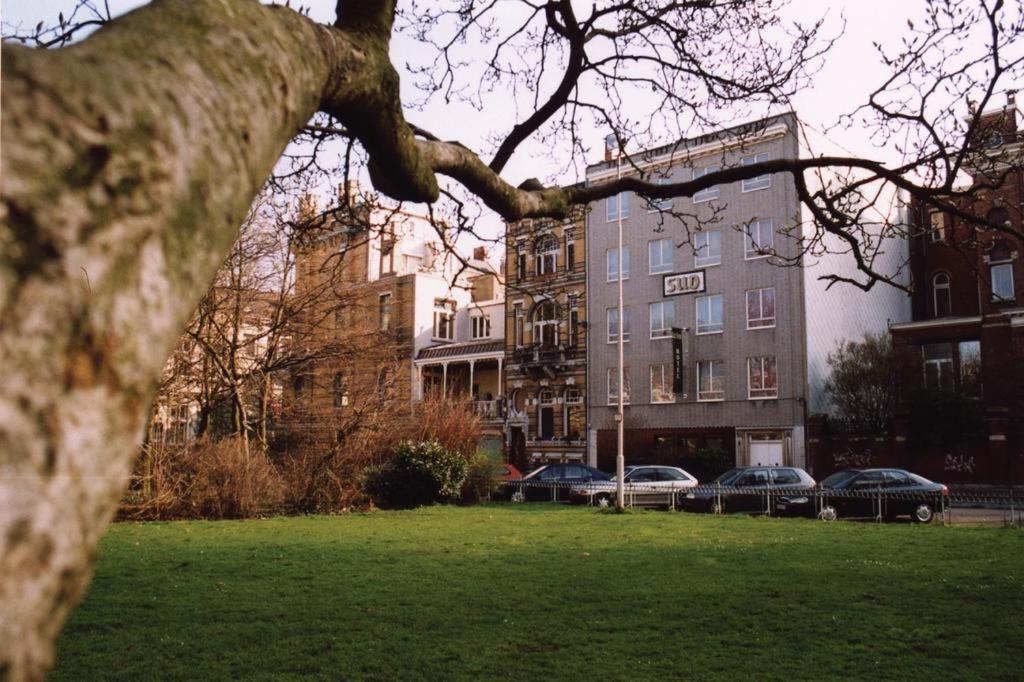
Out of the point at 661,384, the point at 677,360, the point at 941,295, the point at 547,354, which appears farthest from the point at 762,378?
the point at 547,354

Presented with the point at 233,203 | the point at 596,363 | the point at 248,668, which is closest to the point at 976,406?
the point at 596,363

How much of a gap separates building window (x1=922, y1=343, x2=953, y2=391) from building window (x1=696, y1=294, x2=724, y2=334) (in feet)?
32.9

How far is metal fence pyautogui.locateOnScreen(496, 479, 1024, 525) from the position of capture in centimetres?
2156

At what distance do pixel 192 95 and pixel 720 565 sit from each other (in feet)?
36.6

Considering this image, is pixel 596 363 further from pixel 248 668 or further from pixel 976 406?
pixel 248 668

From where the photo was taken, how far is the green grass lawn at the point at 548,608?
641 centimetres

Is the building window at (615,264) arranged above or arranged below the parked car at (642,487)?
above

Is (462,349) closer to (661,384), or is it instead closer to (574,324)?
(574,324)

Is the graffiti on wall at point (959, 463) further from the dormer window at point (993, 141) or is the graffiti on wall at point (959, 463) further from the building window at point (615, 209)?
the dormer window at point (993, 141)

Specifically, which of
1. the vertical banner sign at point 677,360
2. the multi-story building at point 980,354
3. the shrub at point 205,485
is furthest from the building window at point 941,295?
the shrub at point 205,485

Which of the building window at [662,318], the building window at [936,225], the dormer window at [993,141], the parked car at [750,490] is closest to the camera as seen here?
the dormer window at [993,141]

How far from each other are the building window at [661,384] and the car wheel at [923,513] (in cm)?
2233

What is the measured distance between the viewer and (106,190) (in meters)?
1.50

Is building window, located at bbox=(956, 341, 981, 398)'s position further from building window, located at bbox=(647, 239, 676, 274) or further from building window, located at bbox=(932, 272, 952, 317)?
building window, located at bbox=(647, 239, 676, 274)
